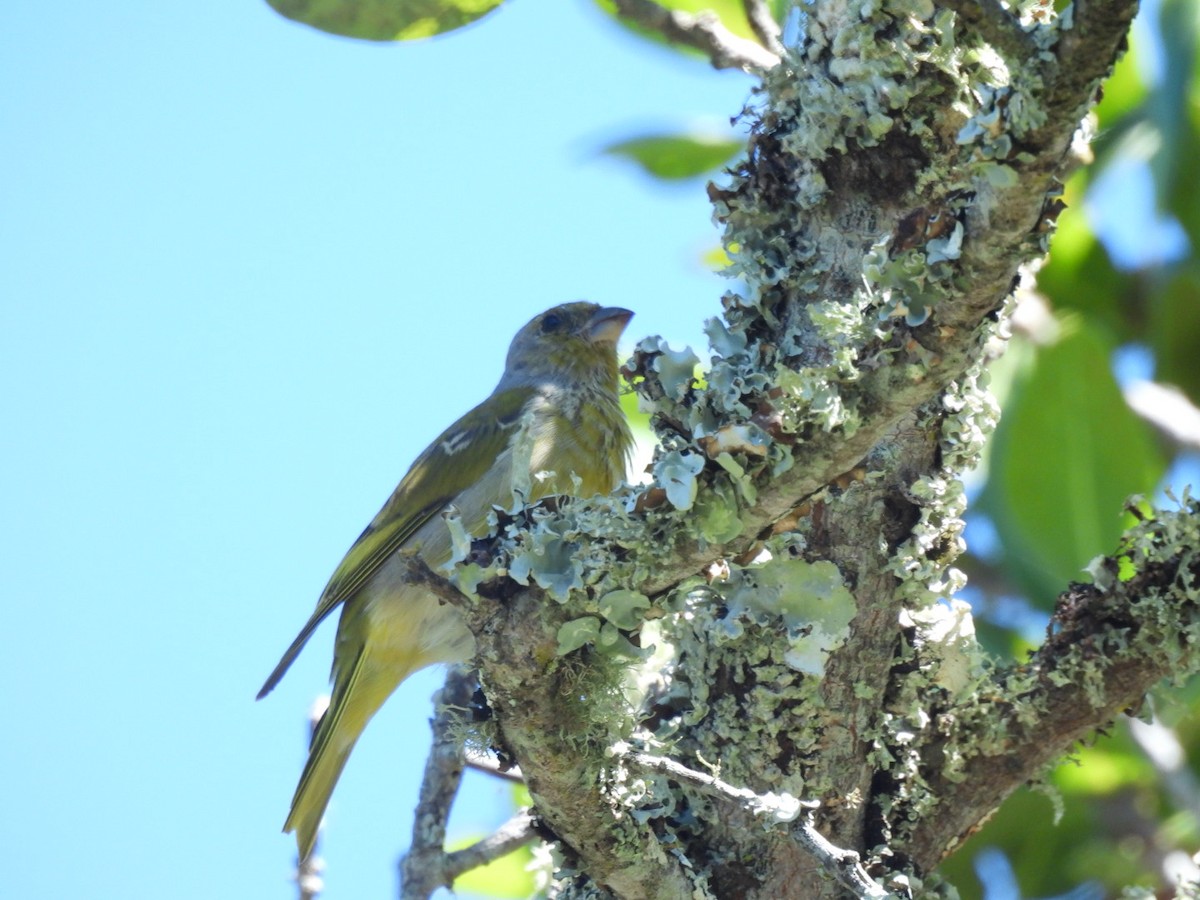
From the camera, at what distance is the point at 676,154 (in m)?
5.21

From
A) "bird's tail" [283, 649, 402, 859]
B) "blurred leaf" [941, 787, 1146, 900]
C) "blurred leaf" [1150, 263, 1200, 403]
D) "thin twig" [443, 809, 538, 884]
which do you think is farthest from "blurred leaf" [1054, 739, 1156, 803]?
"bird's tail" [283, 649, 402, 859]

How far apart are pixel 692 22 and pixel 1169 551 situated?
2091 millimetres

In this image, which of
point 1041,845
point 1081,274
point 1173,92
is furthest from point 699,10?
point 1041,845

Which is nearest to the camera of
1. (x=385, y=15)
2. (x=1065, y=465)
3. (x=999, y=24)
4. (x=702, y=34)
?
(x=999, y=24)

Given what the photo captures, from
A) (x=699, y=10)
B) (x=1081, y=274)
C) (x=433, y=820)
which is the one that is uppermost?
(x=699, y=10)

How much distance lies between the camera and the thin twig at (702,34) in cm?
369

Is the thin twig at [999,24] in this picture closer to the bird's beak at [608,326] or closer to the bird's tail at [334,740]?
the bird's tail at [334,740]

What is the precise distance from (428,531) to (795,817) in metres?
2.90

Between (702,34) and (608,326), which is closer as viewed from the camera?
(702,34)

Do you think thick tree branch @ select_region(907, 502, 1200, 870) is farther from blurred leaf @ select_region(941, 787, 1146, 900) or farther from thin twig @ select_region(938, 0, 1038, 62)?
blurred leaf @ select_region(941, 787, 1146, 900)

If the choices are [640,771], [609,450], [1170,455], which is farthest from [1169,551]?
[609,450]

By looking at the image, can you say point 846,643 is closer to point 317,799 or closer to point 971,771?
point 971,771

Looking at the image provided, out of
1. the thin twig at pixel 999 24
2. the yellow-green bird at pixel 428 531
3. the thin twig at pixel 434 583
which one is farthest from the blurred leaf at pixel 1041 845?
the thin twig at pixel 999 24

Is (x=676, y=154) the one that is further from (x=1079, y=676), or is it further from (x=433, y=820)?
(x=1079, y=676)
